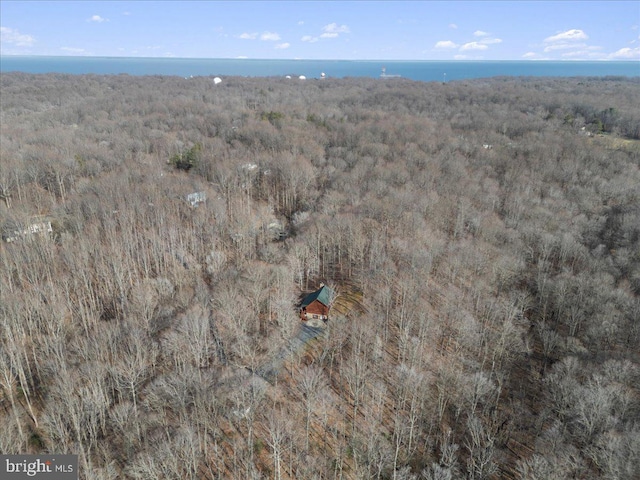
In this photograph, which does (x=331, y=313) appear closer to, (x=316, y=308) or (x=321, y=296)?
(x=316, y=308)

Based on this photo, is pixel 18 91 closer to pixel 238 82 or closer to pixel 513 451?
pixel 238 82

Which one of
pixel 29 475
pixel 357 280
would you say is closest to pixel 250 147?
pixel 357 280

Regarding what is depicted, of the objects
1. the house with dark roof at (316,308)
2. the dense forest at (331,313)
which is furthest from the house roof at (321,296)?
the dense forest at (331,313)

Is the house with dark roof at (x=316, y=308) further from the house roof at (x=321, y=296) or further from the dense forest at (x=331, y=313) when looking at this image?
the dense forest at (x=331, y=313)

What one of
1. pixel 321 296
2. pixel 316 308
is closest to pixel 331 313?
pixel 316 308

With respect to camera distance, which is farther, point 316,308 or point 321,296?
point 321,296

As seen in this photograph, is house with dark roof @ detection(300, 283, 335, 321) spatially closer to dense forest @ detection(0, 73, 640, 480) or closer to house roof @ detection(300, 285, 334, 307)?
house roof @ detection(300, 285, 334, 307)
